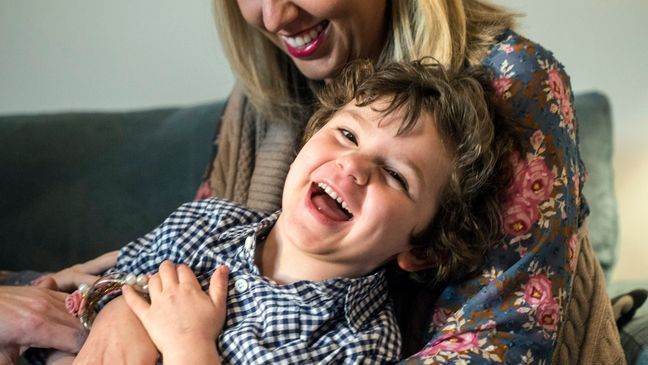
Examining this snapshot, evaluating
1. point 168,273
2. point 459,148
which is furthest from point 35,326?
point 459,148

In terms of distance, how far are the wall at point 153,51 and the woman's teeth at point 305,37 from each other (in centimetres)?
102

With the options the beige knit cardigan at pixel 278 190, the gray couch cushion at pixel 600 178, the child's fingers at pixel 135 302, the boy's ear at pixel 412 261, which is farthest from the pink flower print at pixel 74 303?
the gray couch cushion at pixel 600 178

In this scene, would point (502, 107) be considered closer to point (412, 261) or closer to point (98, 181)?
point (412, 261)

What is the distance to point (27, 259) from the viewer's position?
1971mm

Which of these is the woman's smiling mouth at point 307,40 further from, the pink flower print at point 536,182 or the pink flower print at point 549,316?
the pink flower print at point 549,316

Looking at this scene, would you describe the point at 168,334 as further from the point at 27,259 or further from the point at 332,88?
the point at 27,259

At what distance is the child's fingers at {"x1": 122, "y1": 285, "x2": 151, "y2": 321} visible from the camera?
3.81 feet

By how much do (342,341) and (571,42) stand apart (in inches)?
63.8

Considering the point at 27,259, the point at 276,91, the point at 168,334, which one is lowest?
the point at 27,259

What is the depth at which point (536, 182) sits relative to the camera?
1.18 m

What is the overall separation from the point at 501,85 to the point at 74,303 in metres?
0.80

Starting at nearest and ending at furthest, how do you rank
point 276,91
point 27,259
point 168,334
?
1. point 168,334
2. point 276,91
3. point 27,259

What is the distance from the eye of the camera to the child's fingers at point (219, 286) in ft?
3.83

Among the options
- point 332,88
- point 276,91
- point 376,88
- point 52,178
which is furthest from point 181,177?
point 376,88
